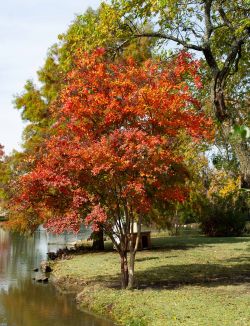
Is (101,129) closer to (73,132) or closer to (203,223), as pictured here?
(73,132)

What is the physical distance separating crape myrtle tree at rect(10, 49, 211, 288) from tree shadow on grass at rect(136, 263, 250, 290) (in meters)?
1.31

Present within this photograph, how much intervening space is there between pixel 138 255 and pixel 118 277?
6223 millimetres

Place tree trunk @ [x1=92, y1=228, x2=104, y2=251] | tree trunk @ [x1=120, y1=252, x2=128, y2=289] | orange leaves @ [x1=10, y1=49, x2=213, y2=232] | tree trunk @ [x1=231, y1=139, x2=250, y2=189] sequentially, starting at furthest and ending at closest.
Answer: tree trunk @ [x1=92, y1=228, x2=104, y2=251] → tree trunk @ [x1=120, y1=252, x2=128, y2=289] → orange leaves @ [x1=10, y1=49, x2=213, y2=232] → tree trunk @ [x1=231, y1=139, x2=250, y2=189]

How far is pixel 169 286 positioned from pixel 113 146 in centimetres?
481

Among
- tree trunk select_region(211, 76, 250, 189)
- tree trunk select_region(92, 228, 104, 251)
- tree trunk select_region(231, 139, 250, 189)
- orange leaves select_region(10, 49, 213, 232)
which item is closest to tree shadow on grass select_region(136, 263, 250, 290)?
orange leaves select_region(10, 49, 213, 232)

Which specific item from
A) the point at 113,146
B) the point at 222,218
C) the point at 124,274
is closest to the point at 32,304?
the point at 124,274

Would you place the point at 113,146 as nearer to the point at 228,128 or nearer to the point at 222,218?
the point at 228,128

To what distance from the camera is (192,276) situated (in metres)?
15.1

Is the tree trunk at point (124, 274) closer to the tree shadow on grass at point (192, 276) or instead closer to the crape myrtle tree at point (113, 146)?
the crape myrtle tree at point (113, 146)

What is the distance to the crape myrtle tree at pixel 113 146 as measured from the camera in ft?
39.5

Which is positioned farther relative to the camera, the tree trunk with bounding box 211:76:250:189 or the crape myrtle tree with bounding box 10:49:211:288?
the crape myrtle tree with bounding box 10:49:211:288

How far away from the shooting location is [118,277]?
1527cm

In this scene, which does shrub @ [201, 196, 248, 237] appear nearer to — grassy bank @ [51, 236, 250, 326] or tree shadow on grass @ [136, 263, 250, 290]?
grassy bank @ [51, 236, 250, 326]

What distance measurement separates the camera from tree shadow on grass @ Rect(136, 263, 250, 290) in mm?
13789
